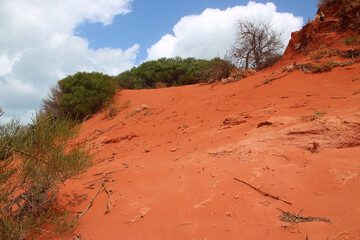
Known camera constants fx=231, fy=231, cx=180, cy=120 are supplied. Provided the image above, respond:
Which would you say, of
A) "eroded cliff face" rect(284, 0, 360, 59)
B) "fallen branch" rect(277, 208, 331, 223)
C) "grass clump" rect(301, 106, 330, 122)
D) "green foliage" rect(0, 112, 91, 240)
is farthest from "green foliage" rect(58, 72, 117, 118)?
"fallen branch" rect(277, 208, 331, 223)

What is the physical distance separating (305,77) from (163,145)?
4617 mm

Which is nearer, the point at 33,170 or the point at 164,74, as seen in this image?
the point at 33,170

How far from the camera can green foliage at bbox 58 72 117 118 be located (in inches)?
483

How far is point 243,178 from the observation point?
2.84 m

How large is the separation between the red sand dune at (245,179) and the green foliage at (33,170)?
1.14ft

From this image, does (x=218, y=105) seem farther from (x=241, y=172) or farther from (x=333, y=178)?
(x=333, y=178)

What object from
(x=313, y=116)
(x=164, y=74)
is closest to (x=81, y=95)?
(x=313, y=116)

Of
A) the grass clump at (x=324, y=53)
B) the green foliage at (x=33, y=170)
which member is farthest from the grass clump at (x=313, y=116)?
the grass clump at (x=324, y=53)

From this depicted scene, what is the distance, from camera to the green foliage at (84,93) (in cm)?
1227

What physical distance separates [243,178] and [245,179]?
0.11ft

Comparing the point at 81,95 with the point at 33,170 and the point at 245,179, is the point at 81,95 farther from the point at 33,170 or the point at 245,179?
the point at 245,179

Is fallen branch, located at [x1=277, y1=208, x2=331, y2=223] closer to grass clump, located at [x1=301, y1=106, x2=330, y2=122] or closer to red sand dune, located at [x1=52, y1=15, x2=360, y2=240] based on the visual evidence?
red sand dune, located at [x1=52, y1=15, x2=360, y2=240]

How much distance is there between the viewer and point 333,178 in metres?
2.49

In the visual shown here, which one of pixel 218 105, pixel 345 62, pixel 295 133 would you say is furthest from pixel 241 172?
pixel 345 62
